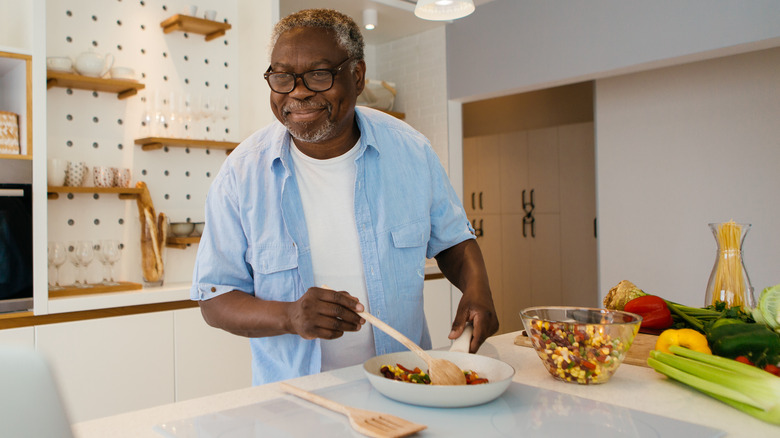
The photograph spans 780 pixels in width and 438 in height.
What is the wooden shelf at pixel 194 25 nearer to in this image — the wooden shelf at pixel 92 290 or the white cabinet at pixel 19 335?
the wooden shelf at pixel 92 290

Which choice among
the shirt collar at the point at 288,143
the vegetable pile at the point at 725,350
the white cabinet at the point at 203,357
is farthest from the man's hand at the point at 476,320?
the white cabinet at the point at 203,357

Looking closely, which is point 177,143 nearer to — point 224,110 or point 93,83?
point 224,110

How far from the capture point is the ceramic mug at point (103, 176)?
2996 millimetres

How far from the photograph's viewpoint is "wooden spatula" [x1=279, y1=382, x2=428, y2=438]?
34.1 inches

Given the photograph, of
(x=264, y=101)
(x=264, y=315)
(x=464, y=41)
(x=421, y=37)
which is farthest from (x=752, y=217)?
(x=264, y=315)

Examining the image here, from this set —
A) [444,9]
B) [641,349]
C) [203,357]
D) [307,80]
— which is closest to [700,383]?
[641,349]

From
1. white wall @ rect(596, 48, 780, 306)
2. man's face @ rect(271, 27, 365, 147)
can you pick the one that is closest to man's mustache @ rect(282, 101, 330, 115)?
man's face @ rect(271, 27, 365, 147)

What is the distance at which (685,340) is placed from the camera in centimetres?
124

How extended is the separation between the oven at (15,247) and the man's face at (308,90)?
165 cm

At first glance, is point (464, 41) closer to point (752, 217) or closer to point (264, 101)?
point (264, 101)

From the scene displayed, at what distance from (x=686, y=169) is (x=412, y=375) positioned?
3.55 metres

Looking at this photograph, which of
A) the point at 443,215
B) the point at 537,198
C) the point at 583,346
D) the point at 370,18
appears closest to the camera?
the point at 583,346

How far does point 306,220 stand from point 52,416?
4.18 ft

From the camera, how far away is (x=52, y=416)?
0.96 feet
